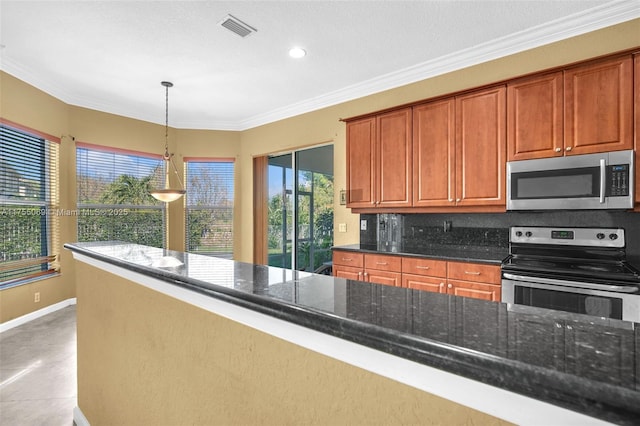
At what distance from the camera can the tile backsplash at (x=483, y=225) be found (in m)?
2.58

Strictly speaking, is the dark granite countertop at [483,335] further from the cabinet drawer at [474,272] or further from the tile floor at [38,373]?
the tile floor at [38,373]

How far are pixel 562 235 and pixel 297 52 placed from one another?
2.77 meters

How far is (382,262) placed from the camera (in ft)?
10.5

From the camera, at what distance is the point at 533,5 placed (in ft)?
8.49

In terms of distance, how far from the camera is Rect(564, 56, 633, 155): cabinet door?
235 cm

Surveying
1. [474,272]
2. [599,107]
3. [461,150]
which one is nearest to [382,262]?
[474,272]

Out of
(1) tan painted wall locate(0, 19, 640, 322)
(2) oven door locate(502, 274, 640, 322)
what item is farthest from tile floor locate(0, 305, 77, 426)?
(2) oven door locate(502, 274, 640, 322)

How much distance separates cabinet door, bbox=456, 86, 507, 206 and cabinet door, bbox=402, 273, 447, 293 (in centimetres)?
74

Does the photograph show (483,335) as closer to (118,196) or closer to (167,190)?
(167,190)

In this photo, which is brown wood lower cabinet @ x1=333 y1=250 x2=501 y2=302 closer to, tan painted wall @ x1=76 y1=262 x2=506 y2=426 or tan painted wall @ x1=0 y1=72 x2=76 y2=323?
tan painted wall @ x1=76 y1=262 x2=506 y2=426

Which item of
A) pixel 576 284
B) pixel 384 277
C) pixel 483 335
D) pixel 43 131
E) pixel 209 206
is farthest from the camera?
pixel 209 206

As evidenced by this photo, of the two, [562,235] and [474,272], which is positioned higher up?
[562,235]

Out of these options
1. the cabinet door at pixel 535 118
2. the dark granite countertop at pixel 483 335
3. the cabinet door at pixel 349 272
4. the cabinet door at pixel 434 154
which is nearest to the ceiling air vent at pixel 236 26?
the cabinet door at pixel 434 154

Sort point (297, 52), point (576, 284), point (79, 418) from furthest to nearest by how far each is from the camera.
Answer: point (297, 52) → point (576, 284) → point (79, 418)
